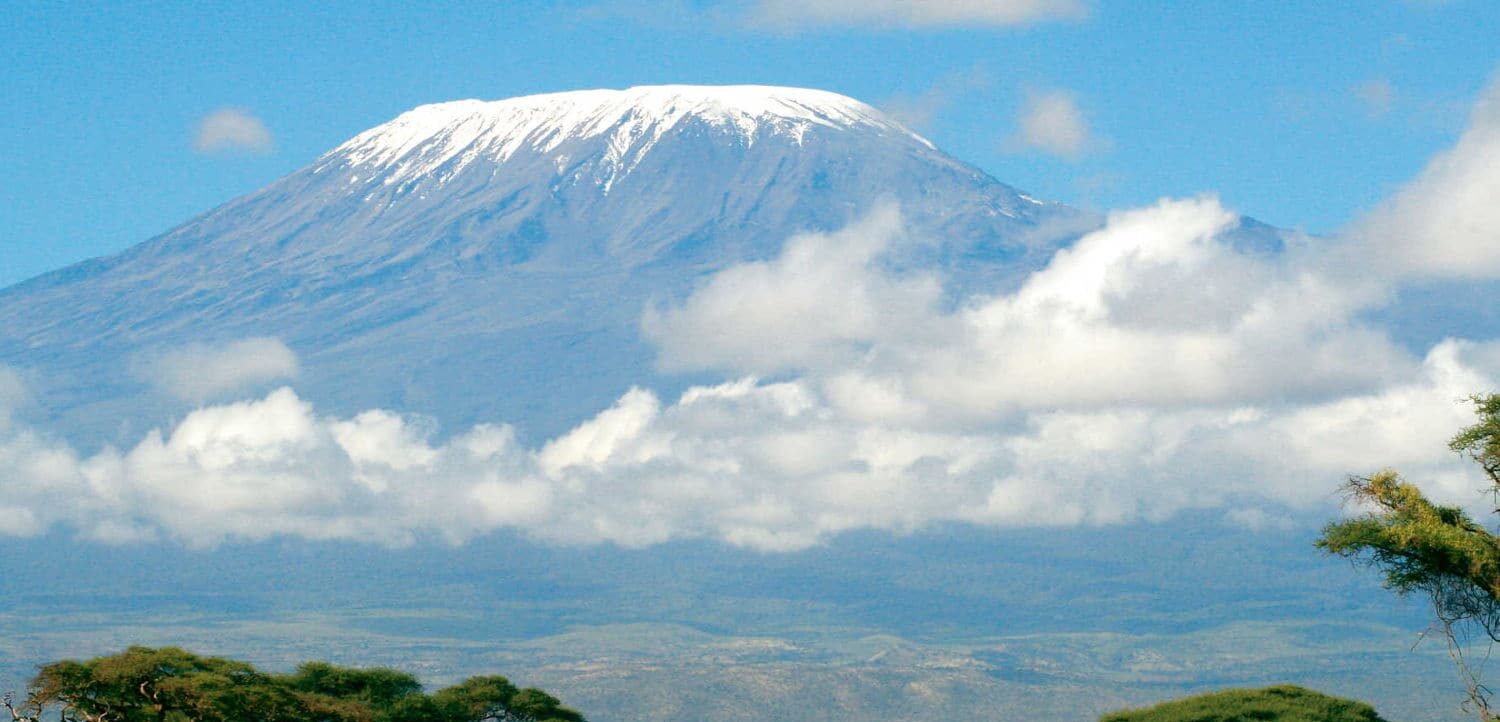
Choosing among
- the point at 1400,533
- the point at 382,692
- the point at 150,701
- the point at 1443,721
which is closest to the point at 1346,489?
the point at 1400,533

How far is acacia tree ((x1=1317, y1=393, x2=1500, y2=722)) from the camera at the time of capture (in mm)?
31375

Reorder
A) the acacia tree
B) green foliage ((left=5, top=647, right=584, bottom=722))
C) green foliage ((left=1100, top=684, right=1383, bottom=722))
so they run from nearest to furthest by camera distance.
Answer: the acacia tree < green foliage ((left=5, top=647, right=584, bottom=722)) < green foliage ((left=1100, top=684, right=1383, bottom=722))

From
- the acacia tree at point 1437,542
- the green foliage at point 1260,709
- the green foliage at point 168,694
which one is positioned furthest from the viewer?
the green foliage at point 1260,709

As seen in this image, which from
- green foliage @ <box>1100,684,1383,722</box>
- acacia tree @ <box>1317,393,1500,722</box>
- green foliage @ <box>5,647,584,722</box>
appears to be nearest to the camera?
acacia tree @ <box>1317,393,1500,722</box>

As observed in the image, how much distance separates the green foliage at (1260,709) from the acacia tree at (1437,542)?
803 inches

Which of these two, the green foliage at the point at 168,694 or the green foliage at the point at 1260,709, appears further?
the green foliage at the point at 1260,709

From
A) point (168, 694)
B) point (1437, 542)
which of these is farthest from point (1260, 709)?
point (168, 694)

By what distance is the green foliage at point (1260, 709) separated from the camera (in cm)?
5278

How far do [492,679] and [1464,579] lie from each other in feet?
146

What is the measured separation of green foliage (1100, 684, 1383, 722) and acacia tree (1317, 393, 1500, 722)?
66.9ft

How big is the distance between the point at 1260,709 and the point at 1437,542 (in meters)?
23.7

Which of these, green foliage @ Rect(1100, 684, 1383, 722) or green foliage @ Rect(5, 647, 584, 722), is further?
green foliage @ Rect(1100, 684, 1383, 722)

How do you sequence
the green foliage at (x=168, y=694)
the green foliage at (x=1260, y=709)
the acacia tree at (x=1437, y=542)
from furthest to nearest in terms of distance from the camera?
the green foliage at (x=1260, y=709), the green foliage at (x=168, y=694), the acacia tree at (x=1437, y=542)

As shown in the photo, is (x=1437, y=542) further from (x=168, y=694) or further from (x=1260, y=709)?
(x=168, y=694)
